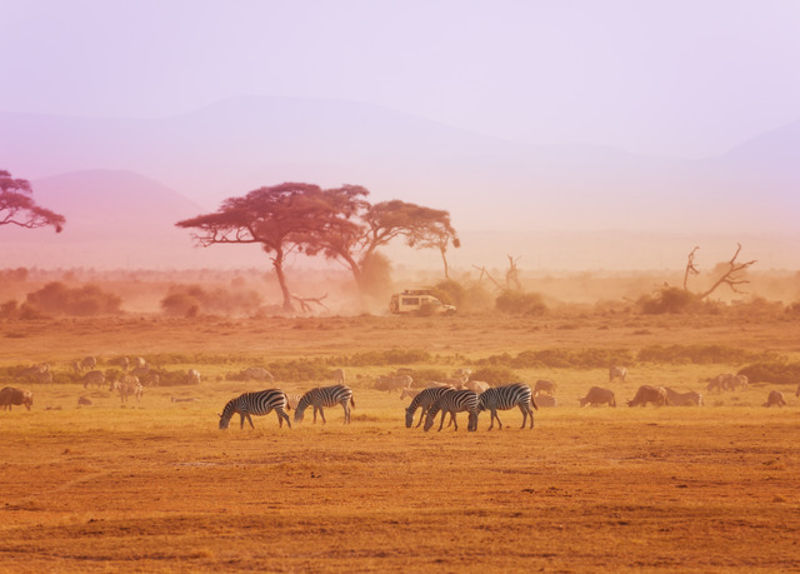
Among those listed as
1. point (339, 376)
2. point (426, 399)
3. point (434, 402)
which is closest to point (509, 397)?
point (434, 402)

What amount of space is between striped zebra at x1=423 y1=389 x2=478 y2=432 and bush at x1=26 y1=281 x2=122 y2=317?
2260 inches

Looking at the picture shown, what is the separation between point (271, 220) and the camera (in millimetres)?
73000

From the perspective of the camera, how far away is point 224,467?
18.4m

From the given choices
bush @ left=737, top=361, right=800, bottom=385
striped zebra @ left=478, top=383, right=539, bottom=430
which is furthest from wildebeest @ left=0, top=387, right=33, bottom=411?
bush @ left=737, top=361, right=800, bottom=385

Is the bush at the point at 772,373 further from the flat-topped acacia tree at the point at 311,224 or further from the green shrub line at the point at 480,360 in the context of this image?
the flat-topped acacia tree at the point at 311,224

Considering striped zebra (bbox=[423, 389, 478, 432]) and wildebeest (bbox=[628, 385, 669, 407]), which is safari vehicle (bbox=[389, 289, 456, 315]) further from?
striped zebra (bbox=[423, 389, 478, 432])

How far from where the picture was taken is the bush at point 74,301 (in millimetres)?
77375

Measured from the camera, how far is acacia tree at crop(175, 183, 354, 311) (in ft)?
236

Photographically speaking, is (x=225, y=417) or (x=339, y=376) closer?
(x=225, y=417)

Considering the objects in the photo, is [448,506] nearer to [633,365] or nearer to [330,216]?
[633,365]

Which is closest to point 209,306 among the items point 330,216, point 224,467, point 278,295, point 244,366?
point 330,216

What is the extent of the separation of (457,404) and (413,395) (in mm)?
9700

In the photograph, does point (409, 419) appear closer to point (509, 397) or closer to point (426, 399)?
point (426, 399)

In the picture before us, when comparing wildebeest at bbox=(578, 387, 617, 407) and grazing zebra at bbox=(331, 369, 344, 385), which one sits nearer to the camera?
wildebeest at bbox=(578, 387, 617, 407)
